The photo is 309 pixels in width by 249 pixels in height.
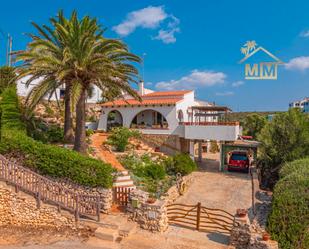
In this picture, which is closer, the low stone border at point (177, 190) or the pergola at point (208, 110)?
the low stone border at point (177, 190)

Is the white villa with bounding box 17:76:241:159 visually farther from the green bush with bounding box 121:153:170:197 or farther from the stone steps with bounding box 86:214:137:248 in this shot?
the stone steps with bounding box 86:214:137:248

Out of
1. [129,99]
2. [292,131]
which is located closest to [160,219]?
[292,131]

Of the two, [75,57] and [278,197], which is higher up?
[75,57]

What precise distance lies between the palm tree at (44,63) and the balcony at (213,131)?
11.0m

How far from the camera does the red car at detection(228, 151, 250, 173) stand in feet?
75.6

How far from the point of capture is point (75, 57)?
15211 millimetres

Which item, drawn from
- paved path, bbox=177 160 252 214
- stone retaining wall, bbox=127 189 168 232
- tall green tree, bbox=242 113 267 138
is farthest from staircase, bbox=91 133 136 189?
tall green tree, bbox=242 113 267 138

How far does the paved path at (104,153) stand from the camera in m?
16.9

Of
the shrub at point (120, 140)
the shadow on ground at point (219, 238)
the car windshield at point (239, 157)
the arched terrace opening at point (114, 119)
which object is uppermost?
the arched terrace opening at point (114, 119)

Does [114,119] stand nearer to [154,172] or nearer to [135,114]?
[135,114]

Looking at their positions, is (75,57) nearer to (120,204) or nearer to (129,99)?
(120,204)

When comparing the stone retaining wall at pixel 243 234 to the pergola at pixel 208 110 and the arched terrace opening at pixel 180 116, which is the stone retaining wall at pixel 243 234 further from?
the arched terrace opening at pixel 180 116

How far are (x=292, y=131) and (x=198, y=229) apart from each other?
11.0m

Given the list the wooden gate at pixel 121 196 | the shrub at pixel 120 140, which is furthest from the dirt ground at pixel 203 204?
the shrub at pixel 120 140
